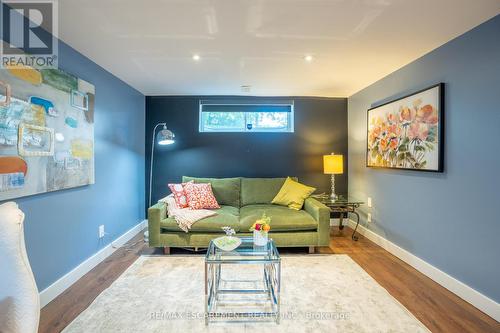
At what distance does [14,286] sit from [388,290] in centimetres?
263

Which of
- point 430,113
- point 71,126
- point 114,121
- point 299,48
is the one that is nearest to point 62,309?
point 71,126

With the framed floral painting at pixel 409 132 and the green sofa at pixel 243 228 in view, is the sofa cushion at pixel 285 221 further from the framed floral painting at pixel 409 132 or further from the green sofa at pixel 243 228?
the framed floral painting at pixel 409 132

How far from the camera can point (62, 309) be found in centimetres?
201

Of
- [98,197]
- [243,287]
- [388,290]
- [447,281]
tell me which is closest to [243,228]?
[243,287]

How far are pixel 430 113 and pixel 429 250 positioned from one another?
1.37m

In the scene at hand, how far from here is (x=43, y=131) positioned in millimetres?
2076

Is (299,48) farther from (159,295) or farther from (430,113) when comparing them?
(159,295)

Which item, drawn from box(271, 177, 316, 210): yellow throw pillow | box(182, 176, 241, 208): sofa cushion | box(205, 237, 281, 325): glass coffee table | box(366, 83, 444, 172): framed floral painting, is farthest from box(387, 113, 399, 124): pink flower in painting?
box(182, 176, 241, 208): sofa cushion

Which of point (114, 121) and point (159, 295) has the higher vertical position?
point (114, 121)

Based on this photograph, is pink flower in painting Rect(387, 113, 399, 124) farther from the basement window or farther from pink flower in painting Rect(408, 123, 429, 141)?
the basement window

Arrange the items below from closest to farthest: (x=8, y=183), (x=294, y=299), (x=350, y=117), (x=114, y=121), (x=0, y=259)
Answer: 1. (x=0, y=259)
2. (x=8, y=183)
3. (x=294, y=299)
4. (x=114, y=121)
5. (x=350, y=117)

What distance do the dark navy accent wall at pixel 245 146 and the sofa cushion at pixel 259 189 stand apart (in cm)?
33

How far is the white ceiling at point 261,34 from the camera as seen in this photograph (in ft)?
5.88

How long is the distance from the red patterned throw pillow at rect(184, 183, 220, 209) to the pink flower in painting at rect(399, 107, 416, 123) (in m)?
2.58
